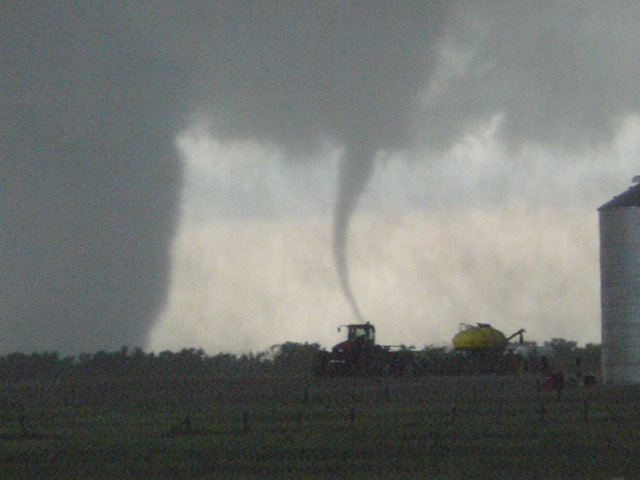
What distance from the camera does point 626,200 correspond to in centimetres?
5606

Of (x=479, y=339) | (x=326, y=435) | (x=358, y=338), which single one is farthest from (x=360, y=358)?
(x=326, y=435)

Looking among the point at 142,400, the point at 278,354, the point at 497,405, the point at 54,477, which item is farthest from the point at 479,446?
the point at 278,354

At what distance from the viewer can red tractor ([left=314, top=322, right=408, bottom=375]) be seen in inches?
2507

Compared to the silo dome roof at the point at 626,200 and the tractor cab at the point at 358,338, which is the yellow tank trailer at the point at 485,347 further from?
the silo dome roof at the point at 626,200

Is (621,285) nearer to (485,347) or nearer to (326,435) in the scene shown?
(485,347)

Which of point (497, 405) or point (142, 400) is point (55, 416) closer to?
point (142, 400)

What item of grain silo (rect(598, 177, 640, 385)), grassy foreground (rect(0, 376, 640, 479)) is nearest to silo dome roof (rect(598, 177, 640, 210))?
grain silo (rect(598, 177, 640, 385))

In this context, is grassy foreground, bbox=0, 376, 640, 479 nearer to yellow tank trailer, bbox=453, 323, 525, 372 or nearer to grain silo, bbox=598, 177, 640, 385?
grain silo, bbox=598, 177, 640, 385

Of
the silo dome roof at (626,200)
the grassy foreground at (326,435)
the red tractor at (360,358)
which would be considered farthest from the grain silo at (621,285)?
the red tractor at (360,358)

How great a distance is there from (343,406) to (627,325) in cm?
2211

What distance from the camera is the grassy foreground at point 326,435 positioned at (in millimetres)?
20766

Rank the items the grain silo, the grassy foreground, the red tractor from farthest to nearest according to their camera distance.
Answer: the red tractor → the grain silo → the grassy foreground

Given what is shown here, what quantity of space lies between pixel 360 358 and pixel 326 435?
3704 cm

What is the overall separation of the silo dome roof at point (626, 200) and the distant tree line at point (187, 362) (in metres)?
22.5
